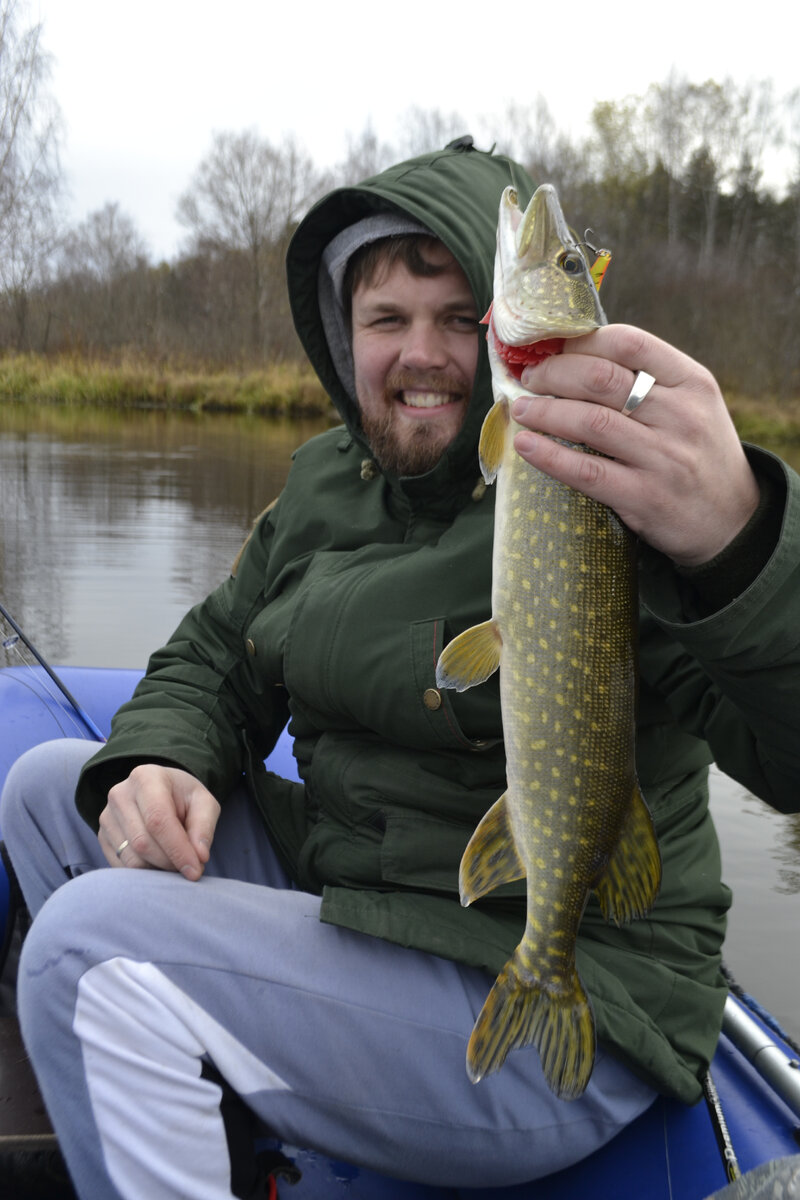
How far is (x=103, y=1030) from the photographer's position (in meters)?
1.44

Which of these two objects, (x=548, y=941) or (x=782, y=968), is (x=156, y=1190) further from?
(x=782, y=968)

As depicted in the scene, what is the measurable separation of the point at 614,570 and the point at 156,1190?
3.62ft

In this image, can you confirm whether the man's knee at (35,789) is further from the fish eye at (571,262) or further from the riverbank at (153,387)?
the riverbank at (153,387)

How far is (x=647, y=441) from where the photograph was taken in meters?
1.32

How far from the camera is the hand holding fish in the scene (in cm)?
131

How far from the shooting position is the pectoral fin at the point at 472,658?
1.55 meters

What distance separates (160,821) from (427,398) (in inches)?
39.6

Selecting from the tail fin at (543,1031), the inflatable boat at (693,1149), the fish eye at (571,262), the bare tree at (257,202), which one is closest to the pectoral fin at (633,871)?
the tail fin at (543,1031)

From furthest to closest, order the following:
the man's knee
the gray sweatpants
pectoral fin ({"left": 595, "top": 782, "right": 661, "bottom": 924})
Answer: the man's knee → pectoral fin ({"left": 595, "top": 782, "right": 661, "bottom": 924}) → the gray sweatpants

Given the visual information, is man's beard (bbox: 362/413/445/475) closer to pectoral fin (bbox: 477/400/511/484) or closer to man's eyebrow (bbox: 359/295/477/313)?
man's eyebrow (bbox: 359/295/477/313)

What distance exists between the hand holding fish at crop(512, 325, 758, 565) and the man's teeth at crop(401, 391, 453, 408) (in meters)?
0.71

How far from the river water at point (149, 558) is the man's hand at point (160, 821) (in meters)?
2.10

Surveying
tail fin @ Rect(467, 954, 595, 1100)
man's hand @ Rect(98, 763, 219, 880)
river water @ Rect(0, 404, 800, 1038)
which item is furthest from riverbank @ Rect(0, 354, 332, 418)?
tail fin @ Rect(467, 954, 595, 1100)

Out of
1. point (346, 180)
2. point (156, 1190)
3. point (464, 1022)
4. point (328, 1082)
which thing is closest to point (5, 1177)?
point (156, 1190)
